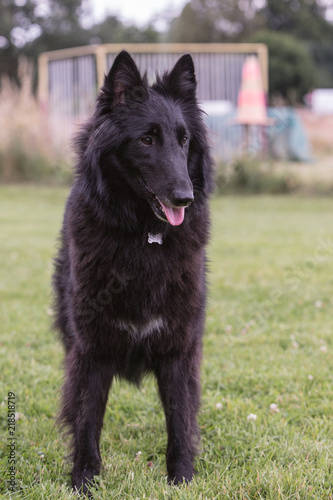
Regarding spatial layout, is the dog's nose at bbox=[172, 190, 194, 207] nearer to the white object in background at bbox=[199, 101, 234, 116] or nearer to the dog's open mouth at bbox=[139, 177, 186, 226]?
the dog's open mouth at bbox=[139, 177, 186, 226]

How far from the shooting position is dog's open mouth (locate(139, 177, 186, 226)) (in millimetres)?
2207

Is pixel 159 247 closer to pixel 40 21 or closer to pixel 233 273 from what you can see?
pixel 233 273

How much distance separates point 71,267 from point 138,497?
1050 mm

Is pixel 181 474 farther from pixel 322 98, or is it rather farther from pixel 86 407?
pixel 322 98

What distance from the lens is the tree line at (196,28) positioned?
2991 centimetres

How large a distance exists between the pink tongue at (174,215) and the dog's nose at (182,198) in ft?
0.29

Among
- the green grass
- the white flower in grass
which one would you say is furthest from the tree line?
the white flower in grass

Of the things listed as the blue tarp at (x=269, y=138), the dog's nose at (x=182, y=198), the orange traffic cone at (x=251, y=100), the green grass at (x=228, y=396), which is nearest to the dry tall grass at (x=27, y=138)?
the blue tarp at (x=269, y=138)

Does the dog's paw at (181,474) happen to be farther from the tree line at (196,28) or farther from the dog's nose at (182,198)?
the tree line at (196,28)

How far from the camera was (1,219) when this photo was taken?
996 cm

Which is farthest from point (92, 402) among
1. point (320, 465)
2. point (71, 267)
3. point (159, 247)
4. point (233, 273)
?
point (233, 273)

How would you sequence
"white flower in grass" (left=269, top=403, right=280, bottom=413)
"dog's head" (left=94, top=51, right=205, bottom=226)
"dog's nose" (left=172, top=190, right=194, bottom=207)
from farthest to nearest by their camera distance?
"white flower in grass" (left=269, top=403, right=280, bottom=413)
"dog's head" (left=94, top=51, right=205, bottom=226)
"dog's nose" (left=172, top=190, right=194, bottom=207)

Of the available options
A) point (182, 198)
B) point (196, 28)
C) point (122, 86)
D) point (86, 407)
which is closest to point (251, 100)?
point (122, 86)

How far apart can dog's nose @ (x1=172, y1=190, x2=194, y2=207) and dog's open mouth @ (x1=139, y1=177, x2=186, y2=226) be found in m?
0.07
